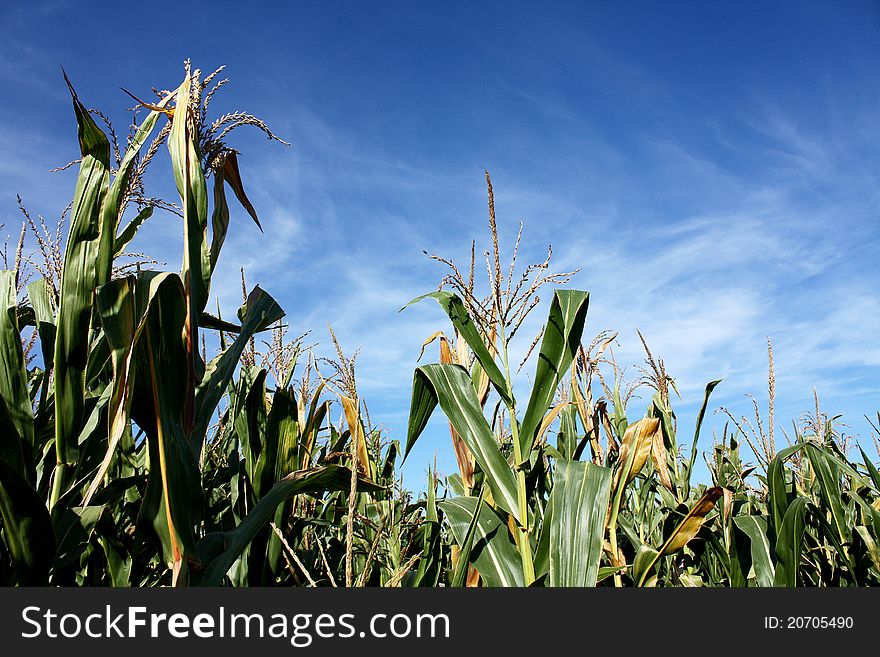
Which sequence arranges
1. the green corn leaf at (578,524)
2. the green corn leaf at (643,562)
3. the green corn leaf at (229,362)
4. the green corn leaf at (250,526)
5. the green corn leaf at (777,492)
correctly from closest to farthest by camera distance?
the green corn leaf at (250,526) < the green corn leaf at (229,362) < the green corn leaf at (578,524) < the green corn leaf at (643,562) < the green corn leaf at (777,492)

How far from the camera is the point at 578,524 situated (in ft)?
5.97

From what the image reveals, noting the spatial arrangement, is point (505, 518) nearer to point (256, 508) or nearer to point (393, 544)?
point (393, 544)

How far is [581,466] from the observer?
191 centimetres

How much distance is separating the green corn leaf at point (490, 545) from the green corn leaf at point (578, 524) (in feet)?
0.46

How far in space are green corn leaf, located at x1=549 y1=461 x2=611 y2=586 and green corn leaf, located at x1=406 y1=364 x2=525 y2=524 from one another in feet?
0.45

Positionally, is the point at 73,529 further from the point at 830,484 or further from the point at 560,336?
the point at 830,484

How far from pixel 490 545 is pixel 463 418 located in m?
0.41

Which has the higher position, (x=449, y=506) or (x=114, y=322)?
(x=114, y=322)

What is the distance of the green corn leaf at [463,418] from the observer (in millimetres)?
1816

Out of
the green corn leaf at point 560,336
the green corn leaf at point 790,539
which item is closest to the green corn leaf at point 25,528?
the green corn leaf at point 560,336

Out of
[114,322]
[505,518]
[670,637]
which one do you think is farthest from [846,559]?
[114,322]

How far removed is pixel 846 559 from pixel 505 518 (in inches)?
61.6

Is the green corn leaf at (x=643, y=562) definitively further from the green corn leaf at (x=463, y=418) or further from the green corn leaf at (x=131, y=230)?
the green corn leaf at (x=131, y=230)

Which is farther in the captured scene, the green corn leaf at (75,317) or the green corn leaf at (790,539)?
the green corn leaf at (790,539)
